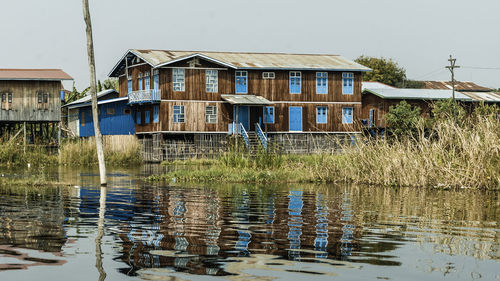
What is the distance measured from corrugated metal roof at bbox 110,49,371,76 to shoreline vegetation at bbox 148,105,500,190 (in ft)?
71.1

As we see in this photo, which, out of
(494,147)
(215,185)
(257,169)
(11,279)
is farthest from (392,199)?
(11,279)

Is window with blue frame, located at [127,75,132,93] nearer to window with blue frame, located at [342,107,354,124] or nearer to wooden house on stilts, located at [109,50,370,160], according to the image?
wooden house on stilts, located at [109,50,370,160]

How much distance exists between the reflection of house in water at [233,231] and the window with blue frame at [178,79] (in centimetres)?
2943

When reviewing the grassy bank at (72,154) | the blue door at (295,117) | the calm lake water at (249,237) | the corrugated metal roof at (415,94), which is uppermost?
the corrugated metal roof at (415,94)

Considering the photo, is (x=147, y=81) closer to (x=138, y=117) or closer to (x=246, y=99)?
(x=138, y=117)

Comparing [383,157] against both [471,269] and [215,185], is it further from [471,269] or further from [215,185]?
[471,269]

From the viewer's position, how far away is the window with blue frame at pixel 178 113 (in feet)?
146

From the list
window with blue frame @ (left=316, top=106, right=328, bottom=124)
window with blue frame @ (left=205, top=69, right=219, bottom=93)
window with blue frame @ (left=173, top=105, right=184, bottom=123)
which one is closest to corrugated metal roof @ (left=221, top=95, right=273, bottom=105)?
window with blue frame @ (left=205, top=69, right=219, bottom=93)

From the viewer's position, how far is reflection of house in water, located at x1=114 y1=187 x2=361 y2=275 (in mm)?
7219

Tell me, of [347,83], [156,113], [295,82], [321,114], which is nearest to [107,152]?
[156,113]

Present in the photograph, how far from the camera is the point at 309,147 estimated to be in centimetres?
4738

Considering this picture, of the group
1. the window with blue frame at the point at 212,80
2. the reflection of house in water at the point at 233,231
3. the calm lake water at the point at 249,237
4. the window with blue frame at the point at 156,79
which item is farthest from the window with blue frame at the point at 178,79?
the reflection of house in water at the point at 233,231

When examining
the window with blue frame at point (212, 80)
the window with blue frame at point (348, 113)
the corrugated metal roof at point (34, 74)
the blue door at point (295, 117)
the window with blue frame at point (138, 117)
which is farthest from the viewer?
the window with blue frame at point (348, 113)

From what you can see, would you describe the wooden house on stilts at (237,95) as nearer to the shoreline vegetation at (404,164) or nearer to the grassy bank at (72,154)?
the grassy bank at (72,154)
